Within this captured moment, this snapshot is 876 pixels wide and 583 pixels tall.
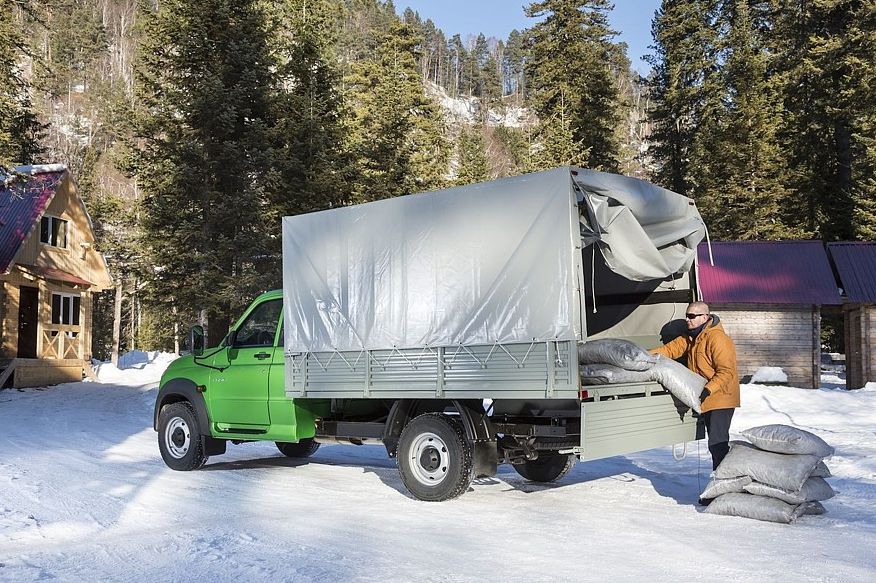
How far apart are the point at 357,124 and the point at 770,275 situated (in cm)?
1858

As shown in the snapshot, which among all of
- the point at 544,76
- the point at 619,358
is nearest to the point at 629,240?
the point at 619,358

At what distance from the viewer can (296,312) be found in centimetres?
982

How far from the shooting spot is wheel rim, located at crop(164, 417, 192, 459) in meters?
10.9

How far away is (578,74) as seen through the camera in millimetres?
45531

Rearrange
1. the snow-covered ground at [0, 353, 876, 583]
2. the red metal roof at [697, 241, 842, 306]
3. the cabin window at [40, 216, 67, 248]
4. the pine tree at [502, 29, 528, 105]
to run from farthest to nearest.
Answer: the pine tree at [502, 29, 528, 105]
the cabin window at [40, 216, 67, 248]
the red metal roof at [697, 241, 842, 306]
the snow-covered ground at [0, 353, 876, 583]

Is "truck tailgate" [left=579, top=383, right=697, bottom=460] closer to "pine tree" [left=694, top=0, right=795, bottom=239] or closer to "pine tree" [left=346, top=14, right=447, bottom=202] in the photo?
"pine tree" [left=346, top=14, right=447, bottom=202]

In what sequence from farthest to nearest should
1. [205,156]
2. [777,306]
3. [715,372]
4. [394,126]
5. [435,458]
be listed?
[394,126]
[777,306]
[205,156]
[435,458]
[715,372]

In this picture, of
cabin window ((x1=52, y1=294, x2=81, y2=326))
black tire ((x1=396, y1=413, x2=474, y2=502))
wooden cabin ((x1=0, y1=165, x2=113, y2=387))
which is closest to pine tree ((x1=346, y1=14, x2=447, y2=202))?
wooden cabin ((x1=0, y1=165, x2=113, y2=387))

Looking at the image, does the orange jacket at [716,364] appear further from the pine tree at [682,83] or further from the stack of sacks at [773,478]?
the pine tree at [682,83]

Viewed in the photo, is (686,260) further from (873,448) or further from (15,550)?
(15,550)

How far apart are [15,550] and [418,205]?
5.00 metres

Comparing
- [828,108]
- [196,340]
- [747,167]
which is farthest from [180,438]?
[828,108]

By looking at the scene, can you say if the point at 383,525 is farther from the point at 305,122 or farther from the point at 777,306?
the point at 777,306

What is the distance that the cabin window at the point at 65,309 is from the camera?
97.1 feet
